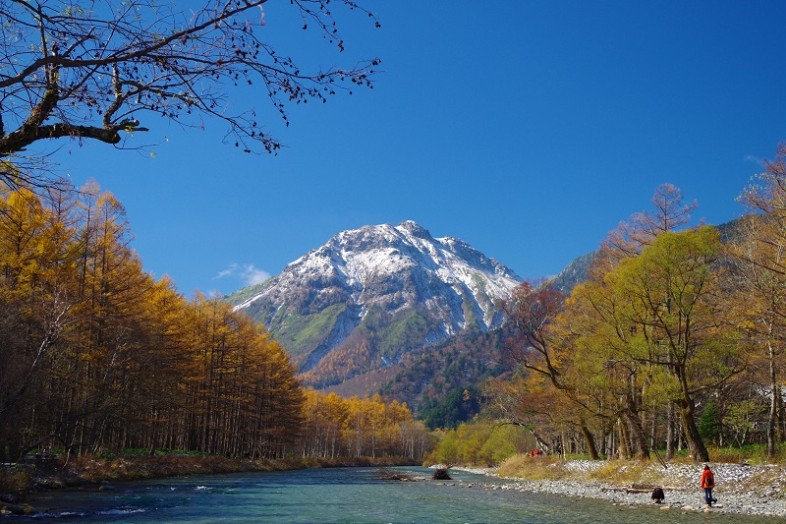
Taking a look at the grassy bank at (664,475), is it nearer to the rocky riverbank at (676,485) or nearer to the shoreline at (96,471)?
the rocky riverbank at (676,485)

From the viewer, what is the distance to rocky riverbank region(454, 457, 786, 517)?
19.1 metres

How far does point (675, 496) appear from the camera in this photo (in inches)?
880

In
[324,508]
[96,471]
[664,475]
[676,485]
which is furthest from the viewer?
[96,471]

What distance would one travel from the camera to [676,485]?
24.1m

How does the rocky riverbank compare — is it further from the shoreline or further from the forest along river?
the shoreline

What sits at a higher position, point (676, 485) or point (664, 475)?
point (664, 475)

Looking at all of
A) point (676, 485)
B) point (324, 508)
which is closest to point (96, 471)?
point (324, 508)

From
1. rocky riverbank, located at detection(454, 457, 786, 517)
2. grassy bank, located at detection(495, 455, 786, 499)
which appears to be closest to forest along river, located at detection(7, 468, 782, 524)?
rocky riverbank, located at detection(454, 457, 786, 517)

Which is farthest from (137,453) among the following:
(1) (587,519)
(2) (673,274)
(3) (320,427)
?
(3) (320,427)

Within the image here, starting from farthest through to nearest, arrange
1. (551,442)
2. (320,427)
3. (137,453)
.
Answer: (320,427) → (551,442) → (137,453)

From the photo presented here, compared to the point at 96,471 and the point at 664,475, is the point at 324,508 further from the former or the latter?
the point at 664,475

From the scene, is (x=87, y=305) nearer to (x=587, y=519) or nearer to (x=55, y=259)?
(x=55, y=259)

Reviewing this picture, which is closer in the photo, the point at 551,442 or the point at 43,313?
the point at 43,313

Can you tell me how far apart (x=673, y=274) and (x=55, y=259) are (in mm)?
25980
